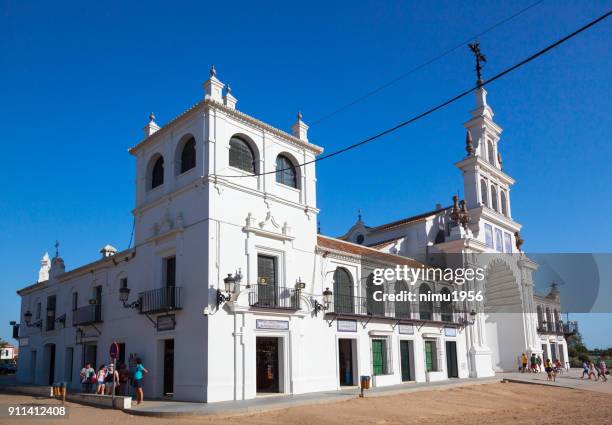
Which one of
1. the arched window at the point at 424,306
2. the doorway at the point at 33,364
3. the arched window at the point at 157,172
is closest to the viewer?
the arched window at the point at 157,172

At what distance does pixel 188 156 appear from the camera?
63.4 feet

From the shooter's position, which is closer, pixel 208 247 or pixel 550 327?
pixel 208 247

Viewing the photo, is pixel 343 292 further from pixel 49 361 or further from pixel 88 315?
pixel 49 361

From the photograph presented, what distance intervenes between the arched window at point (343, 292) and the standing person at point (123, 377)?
Result: 7892 millimetres

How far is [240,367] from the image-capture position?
1683 cm

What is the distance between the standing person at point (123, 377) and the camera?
60.8 feet

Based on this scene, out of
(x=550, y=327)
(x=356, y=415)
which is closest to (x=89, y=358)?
(x=356, y=415)

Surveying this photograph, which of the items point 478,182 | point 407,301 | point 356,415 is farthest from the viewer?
point 478,182

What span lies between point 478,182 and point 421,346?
426 inches

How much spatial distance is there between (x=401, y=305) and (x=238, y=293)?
977 cm

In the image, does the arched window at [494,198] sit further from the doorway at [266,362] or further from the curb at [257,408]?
the doorway at [266,362]

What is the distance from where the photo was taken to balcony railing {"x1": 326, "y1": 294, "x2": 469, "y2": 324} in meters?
21.4

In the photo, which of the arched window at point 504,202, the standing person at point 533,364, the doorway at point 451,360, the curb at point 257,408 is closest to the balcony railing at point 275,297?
the curb at point 257,408

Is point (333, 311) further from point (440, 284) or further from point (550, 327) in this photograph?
point (550, 327)
